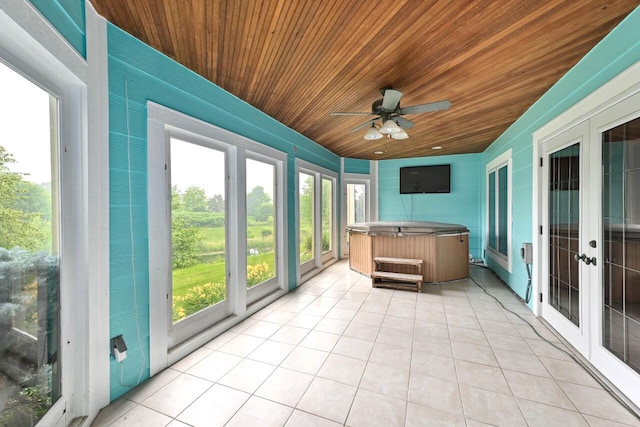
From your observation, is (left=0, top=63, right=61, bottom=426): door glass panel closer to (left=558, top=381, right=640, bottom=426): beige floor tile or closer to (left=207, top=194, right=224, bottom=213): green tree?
(left=207, top=194, right=224, bottom=213): green tree

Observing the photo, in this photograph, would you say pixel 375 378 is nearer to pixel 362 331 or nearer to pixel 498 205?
pixel 362 331

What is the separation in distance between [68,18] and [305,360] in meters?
2.77

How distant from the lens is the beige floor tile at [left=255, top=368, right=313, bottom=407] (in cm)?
178

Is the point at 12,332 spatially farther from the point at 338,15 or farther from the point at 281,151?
the point at 281,151

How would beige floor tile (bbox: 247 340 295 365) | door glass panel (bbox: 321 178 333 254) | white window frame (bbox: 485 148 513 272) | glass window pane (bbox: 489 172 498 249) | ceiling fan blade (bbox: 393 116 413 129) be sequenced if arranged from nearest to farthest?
1. beige floor tile (bbox: 247 340 295 365)
2. ceiling fan blade (bbox: 393 116 413 129)
3. white window frame (bbox: 485 148 513 272)
4. glass window pane (bbox: 489 172 498 249)
5. door glass panel (bbox: 321 178 333 254)

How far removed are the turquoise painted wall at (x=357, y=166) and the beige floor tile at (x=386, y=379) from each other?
4999mm

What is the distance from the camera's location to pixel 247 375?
6.66ft

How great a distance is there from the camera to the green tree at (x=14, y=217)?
3.75 feet

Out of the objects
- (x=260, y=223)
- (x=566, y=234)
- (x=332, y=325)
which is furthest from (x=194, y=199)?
(x=566, y=234)

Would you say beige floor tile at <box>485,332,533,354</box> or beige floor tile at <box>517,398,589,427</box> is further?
beige floor tile at <box>485,332,533,354</box>

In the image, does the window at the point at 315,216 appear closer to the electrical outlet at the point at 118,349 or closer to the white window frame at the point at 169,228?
the white window frame at the point at 169,228

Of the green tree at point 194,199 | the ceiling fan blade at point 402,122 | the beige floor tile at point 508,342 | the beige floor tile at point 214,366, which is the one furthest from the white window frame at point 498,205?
the green tree at point 194,199

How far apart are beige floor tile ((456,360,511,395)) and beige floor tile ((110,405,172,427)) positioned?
6.77 ft

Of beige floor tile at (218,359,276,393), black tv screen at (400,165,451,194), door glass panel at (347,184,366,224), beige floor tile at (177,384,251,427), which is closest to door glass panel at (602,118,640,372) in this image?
beige floor tile at (218,359,276,393)
